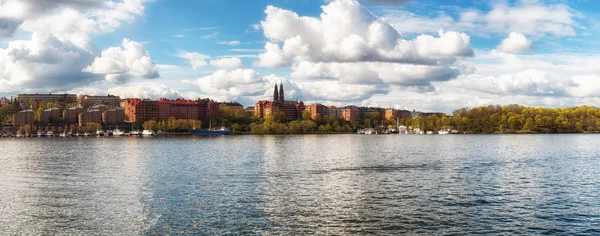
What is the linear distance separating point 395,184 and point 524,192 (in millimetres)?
8243

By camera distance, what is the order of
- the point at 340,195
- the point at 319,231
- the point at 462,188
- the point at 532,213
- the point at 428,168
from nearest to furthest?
the point at 319,231 → the point at 532,213 → the point at 340,195 → the point at 462,188 → the point at 428,168

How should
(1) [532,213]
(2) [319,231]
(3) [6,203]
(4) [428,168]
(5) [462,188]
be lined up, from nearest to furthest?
(2) [319,231] < (1) [532,213] < (3) [6,203] < (5) [462,188] < (4) [428,168]

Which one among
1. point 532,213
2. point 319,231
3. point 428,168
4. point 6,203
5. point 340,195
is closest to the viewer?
point 319,231

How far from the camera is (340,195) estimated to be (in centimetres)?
3162

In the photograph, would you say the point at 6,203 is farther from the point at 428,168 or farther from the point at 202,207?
the point at 428,168

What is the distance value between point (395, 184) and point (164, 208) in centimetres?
1646

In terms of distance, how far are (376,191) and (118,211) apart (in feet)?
50.6

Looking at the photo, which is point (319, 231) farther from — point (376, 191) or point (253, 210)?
point (376, 191)

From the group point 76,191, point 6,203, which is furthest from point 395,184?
point 6,203

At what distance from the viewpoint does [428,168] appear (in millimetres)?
47656

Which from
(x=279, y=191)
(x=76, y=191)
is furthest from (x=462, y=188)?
(x=76, y=191)

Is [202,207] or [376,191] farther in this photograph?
[376,191]

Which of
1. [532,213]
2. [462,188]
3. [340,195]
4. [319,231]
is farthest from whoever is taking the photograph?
[462,188]

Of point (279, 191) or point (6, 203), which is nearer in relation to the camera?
point (6, 203)
